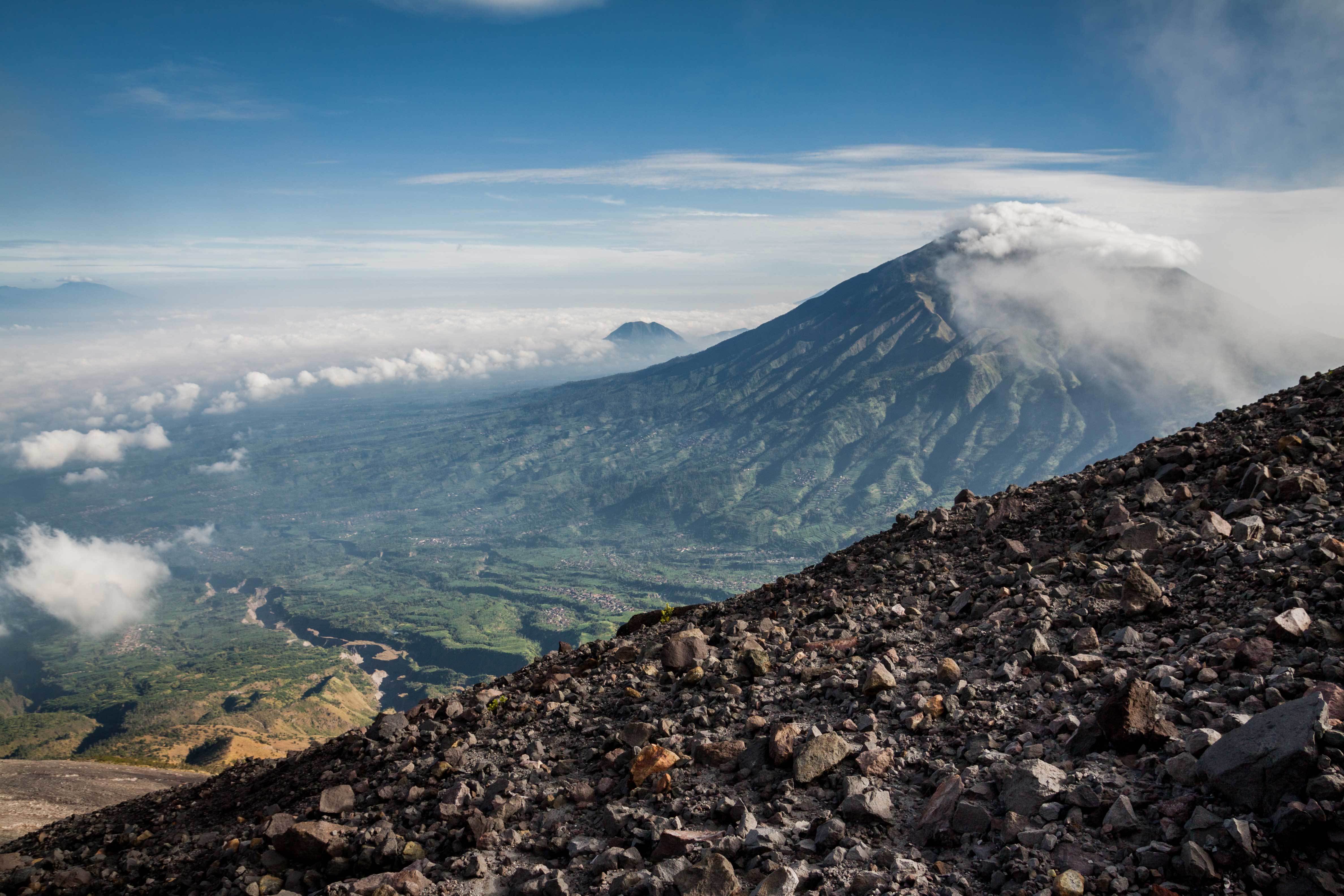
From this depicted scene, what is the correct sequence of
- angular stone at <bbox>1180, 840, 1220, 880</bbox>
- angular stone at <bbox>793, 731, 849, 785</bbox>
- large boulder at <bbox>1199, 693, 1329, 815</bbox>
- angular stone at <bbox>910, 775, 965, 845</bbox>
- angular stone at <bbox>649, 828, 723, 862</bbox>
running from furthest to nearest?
angular stone at <bbox>793, 731, 849, 785</bbox> → angular stone at <bbox>649, 828, 723, 862</bbox> → angular stone at <bbox>910, 775, 965, 845</bbox> → large boulder at <bbox>1199, 693, 1329, 815</bbox> → angular stone at <bbox>1180, 840, 1220, 880</bbox>

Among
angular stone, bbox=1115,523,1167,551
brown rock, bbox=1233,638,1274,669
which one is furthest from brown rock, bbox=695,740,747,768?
angular stone, bbox=1115,523,1167,551

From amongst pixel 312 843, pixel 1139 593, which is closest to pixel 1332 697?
pixel 1139 593

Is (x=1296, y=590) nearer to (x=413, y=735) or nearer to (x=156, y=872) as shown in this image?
(x=413, y=735)

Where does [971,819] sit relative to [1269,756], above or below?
below

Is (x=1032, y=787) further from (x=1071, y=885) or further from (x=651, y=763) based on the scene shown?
(x=651, y=763)

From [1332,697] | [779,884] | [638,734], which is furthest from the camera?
[638,734]

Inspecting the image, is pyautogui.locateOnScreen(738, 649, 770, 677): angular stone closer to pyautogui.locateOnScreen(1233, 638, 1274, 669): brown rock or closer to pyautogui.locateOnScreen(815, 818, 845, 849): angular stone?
pyautogui.locateOnScreen(815, 818, 845, 849): angular stone
